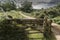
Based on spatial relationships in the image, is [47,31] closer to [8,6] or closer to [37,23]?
[37,23]

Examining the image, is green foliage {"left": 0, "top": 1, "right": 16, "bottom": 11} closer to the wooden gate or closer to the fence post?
the wooden gate

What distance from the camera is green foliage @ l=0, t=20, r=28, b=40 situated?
7.41 metres

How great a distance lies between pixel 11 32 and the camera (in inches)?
294

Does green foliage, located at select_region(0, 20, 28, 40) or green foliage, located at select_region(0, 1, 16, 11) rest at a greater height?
green foliage, located at select_region(0, 1, 16, 11)

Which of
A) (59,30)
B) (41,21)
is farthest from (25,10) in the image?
(41,21)

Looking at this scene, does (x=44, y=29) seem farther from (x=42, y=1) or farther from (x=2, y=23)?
(x=42, y=1)

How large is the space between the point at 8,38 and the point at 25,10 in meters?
10.5

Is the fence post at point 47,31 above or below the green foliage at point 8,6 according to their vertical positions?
below

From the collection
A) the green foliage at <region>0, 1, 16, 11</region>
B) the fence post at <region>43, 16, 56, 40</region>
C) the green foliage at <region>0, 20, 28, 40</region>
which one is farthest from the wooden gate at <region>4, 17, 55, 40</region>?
the green foliage at <region>0, 1, 16, 11</region>

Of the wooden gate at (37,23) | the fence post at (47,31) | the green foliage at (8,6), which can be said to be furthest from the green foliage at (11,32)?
the green foliage at (8,6)

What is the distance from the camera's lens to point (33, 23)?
7766 millimetres

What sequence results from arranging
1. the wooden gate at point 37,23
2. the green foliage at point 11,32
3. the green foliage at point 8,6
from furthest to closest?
the green foliage at point 8,6 → the wooden gate at point 37,23 → the green foliage at point 11,32

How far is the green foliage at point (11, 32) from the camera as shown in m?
7.41

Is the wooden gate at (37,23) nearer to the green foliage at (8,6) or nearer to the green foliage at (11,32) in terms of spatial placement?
the green foliage at (11,32)
